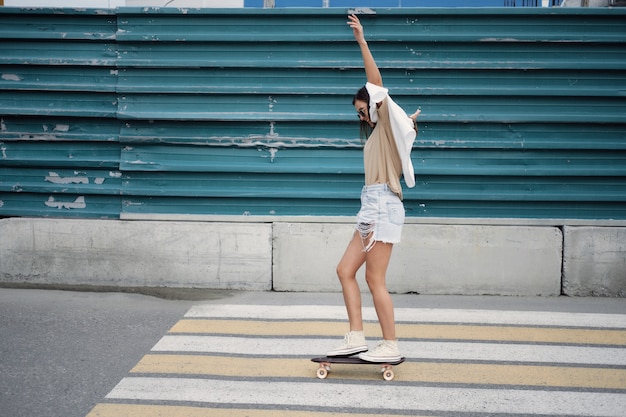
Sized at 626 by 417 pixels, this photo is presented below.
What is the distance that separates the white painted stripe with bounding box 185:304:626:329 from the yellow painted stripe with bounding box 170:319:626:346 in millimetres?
167

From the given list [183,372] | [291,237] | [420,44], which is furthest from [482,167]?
[183,372]

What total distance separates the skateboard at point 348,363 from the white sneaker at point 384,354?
30 mm

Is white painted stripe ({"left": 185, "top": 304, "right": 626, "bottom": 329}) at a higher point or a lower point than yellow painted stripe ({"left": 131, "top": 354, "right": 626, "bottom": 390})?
higher

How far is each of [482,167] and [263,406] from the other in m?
4.17

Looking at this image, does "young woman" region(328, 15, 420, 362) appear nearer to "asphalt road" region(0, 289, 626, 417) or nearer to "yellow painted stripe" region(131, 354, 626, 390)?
"yellow painted stripe" region(131, 354, 626, 390)

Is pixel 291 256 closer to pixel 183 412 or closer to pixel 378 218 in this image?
pixel 378 218

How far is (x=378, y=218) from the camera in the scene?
5.25 metres

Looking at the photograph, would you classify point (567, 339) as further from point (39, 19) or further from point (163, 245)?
point (39, 19)

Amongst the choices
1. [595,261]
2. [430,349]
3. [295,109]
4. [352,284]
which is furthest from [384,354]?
[295,109]

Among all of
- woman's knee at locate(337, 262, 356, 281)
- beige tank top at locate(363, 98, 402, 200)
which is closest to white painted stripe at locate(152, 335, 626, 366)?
woman's knee at locate(337, 262, 356, 281)

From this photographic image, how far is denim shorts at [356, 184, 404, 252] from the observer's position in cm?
522

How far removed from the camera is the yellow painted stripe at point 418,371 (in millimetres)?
5340

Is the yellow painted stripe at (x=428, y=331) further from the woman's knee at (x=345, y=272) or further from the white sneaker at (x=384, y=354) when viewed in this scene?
the woman's knee at (x=345, y=272)

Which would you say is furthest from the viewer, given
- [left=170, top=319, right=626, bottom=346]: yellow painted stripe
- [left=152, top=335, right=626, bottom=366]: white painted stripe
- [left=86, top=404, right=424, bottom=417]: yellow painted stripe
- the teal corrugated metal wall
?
the teal corrugated metal wall
